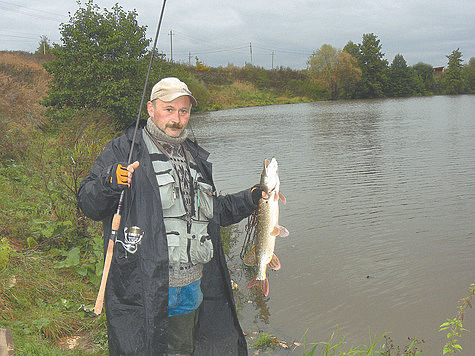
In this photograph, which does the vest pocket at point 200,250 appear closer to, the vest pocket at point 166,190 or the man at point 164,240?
the man at point 164,240

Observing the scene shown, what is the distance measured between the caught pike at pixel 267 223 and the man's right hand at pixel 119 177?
3.67ft

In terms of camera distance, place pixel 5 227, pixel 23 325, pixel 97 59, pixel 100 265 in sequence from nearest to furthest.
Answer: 1. pixel 23 325
2. pixel 100 265
3. pixel 5 227
4. pixel 97 59

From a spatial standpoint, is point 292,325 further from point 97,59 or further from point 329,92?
point 329,92

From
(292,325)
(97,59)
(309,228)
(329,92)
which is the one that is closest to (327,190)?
(309,228)

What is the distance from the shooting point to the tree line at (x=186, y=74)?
66.9 feet

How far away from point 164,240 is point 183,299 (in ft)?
1.61

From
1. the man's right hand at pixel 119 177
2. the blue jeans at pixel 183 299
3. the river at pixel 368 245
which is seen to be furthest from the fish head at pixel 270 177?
the river at pixel 368 245

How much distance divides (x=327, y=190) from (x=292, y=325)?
21.9 ft

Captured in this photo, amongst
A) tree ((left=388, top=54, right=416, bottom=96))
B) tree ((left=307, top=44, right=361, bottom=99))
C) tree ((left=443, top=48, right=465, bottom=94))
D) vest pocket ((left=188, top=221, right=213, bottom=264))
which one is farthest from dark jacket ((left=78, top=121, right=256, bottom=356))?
tree ((left=443, top=48, right=465, bottom=94))

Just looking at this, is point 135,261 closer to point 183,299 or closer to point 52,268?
point 183,299

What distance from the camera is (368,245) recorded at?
28.4ft

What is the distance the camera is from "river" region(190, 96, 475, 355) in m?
6.26

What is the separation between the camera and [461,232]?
9078mm

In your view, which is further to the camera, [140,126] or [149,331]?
[140,126]
